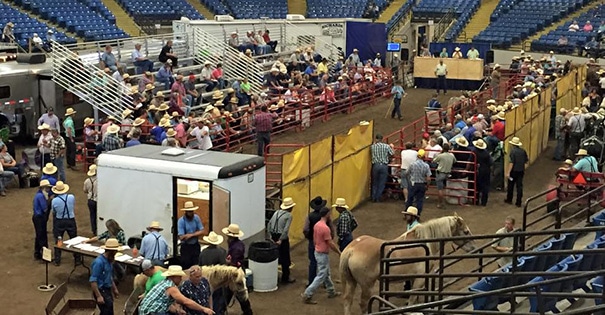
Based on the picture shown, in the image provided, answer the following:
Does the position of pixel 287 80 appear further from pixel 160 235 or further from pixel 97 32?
pixel 160 235

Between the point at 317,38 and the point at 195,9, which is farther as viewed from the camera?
the point at 195,9

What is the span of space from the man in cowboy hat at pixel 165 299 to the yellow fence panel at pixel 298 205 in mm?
6022

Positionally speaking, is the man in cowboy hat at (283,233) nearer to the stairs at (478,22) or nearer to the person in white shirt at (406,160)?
the person in white shirt at (406,160)

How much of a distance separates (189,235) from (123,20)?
3012cm

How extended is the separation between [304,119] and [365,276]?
1609cm

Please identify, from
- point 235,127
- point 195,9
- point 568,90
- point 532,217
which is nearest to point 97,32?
point 195,9

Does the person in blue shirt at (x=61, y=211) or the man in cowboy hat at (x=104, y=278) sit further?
the person in blue shirt at (x=61, y=211)

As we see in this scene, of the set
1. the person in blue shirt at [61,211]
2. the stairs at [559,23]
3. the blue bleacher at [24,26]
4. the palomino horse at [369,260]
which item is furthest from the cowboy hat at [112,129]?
the stairs at [559,23]

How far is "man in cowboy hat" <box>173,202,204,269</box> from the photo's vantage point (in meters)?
13.6

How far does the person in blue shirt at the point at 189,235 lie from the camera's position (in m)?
13.6

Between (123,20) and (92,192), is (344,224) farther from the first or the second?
(123,20)

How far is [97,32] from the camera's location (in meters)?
37.0

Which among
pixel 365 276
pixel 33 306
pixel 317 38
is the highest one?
pixel 317 38

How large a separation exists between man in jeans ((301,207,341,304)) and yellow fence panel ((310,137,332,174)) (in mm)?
3593
